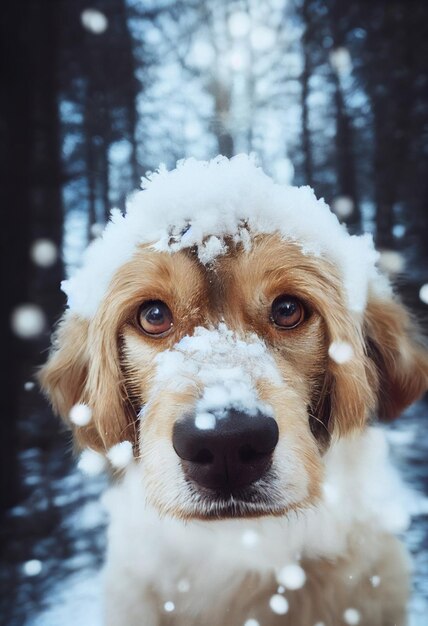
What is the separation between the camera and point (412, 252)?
57.4 inches

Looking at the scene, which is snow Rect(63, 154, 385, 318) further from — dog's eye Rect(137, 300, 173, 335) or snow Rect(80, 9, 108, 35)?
snow Rect(80, 9, 108, 35)

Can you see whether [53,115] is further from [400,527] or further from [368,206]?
[400,527]

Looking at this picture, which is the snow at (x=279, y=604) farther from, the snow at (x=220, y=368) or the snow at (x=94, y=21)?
the snow at (x=94, y=21)

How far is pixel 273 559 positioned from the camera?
1.39 m

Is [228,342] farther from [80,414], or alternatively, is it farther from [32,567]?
[32,567]

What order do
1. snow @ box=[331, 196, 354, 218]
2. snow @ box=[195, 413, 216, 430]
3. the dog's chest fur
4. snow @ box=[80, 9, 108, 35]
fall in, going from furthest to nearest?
snow @ box=[80, 9, 108, 35] → snow @ box=[331, 196, 354, 218] → the dog's chest fur → snow @ box=[195, 413, 216, 430]

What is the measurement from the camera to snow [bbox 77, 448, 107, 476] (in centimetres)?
140

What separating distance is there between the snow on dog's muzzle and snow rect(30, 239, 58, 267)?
56 cm

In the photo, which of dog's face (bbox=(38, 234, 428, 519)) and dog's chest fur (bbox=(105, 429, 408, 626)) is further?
dog's chest fur (bbox=(105, 429, 408, 626))

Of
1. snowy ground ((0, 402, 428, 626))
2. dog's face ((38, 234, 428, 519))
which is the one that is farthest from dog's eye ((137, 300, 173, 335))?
snowy ground ((0, 402, 428, 626))

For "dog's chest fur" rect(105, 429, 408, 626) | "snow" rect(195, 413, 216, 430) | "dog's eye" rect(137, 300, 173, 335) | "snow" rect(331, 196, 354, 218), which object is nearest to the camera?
"snow" rect(195, 413, 216, 430)

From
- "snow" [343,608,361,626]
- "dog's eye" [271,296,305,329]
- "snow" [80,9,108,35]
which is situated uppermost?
"snow" [80,9,108,35]

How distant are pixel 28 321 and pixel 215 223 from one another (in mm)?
603

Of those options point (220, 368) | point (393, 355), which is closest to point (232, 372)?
point (220, 368)
